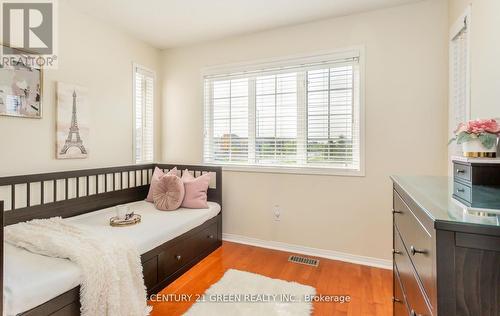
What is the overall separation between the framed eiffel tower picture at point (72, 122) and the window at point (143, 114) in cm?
67

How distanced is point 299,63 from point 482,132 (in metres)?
2.10

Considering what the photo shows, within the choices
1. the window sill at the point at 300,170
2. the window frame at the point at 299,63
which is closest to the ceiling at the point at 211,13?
the window frame at the point at 299,63

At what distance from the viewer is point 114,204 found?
2908mm

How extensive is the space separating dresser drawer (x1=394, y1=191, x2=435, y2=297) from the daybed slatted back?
221cm

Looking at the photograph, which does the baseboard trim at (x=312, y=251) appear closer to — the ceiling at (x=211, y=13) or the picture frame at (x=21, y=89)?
the picture frame at (x=21, y=89)

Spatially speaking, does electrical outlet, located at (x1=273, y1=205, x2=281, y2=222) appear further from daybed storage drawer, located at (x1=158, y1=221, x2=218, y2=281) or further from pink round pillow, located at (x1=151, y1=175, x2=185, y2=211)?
pink round pillow, located at (x1=151, y1=175, x2=185, y2=211)

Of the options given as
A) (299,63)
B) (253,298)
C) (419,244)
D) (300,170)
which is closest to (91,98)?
(299,63)

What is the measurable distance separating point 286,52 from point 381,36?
0.98m

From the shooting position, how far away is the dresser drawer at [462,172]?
0.96 m

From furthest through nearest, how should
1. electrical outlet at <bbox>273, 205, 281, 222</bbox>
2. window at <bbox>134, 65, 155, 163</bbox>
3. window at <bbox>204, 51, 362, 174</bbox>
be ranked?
1. window at <bbox>134, 65, 155, 163</bbox>
2. electrical outlet at <bbox>273, 205, 281, 222</bbox>
3. window at <bbox>204, 51, 362, 174</bbox>

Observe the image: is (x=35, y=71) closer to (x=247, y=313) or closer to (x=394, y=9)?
(x=247, y=313)

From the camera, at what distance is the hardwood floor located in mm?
1901

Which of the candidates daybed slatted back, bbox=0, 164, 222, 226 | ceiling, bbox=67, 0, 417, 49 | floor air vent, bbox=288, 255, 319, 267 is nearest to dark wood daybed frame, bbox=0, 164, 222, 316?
daybed slatted back, bbox=0, 164, 222, 226

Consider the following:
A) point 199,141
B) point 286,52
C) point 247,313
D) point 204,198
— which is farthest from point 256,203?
point 286,52
